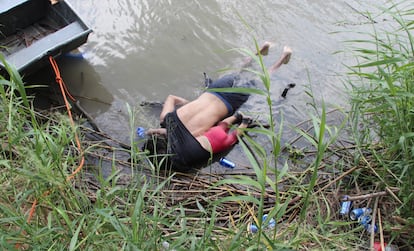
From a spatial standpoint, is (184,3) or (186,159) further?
(184,3)

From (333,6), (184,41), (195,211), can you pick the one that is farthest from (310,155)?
(333,6)

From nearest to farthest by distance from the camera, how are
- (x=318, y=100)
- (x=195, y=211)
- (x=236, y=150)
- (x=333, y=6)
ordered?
(x=195, y=211)
(x=236, y=150)
(x=318, y=100)
(x=333, y=6)

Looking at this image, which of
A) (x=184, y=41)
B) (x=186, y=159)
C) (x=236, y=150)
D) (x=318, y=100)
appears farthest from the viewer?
(x=184, y=41)

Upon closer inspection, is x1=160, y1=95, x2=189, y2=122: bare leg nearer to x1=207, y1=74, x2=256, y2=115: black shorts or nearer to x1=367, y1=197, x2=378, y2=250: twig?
x1=207, y1=74, x2=256, y2=115: black shorts

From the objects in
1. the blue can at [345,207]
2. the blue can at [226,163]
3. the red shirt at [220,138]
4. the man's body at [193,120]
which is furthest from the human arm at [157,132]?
the blue can at [345,207]

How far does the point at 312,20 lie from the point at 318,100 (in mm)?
1744

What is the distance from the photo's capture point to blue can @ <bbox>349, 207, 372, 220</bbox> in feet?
8.78

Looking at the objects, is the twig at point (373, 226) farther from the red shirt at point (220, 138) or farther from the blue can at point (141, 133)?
the blue can at point (141, 133)

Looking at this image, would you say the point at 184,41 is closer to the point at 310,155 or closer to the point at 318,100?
the point at 318,100

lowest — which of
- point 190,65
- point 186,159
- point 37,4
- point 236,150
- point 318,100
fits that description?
point 318,100

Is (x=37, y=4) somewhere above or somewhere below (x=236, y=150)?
above

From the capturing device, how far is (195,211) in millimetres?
2969

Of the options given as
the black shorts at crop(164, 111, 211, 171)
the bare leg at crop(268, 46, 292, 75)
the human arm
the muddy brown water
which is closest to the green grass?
the black shorts at crop(164, 111, 211, 171)

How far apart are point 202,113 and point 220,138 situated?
0.39m
